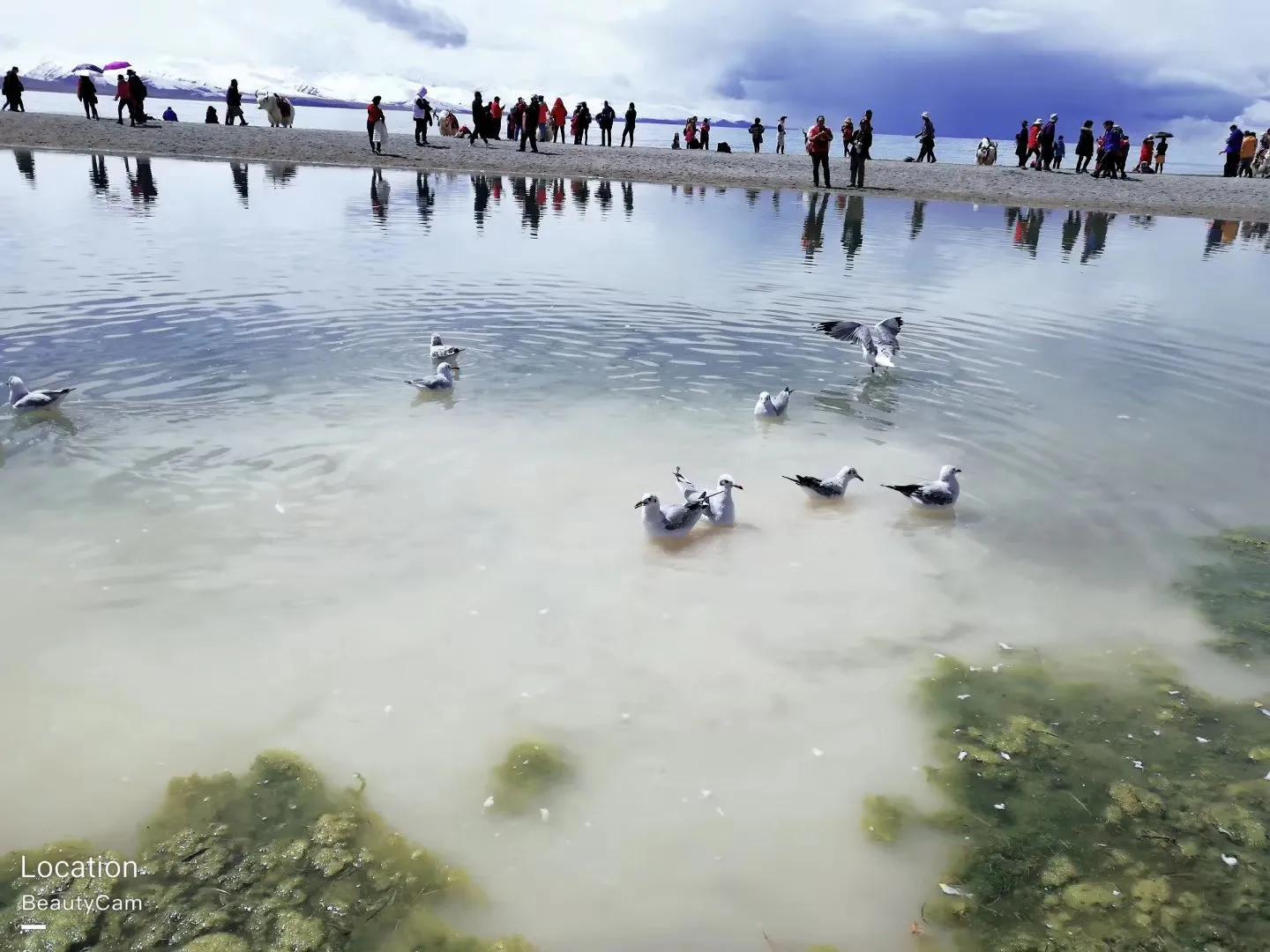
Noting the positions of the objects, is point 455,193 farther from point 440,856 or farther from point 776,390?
point 440,856

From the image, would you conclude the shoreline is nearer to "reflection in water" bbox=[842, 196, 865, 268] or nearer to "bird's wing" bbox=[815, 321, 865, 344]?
"reflection in water" bbox=[842, 196, 865, 268]

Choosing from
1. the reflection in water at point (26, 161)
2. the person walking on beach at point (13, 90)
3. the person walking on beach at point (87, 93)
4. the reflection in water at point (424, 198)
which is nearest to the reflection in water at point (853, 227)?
the reflection in water at point (424, 198)

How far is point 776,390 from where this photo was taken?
1310cm

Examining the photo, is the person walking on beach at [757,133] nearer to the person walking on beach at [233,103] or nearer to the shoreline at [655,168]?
the shoreline at [655,168]

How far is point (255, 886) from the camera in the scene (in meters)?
4.78

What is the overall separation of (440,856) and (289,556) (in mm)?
3926

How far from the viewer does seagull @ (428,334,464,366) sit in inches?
518

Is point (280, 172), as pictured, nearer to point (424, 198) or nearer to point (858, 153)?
point (424, 198)

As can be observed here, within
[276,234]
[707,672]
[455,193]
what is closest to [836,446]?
[707,672]

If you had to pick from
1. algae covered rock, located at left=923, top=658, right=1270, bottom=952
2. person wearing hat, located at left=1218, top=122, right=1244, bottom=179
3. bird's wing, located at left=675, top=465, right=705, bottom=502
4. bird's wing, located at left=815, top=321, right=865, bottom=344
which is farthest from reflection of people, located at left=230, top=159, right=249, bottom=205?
person wearing hat, located at left=1218, top=122, right=1244, bottom=179

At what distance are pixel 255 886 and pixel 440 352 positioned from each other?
9.45 m

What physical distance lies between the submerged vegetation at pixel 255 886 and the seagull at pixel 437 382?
24.3 ft

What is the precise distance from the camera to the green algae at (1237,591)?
23.8 ft

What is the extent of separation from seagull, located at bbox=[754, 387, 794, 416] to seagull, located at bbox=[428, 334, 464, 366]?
4982 mm
